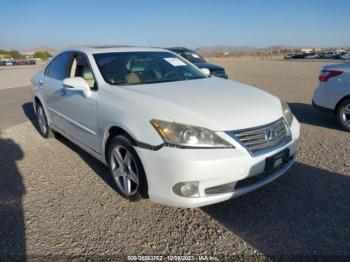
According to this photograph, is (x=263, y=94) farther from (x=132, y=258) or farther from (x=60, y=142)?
(x=60, y=142)

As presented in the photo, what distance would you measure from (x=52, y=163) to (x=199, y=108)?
2603mm

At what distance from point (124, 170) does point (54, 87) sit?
2.17 meters

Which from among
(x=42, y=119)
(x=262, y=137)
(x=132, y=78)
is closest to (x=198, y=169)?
(x=262, y=137)

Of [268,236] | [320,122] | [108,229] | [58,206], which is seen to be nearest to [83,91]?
[58,206]

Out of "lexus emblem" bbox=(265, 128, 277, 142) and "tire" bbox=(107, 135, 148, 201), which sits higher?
"lexus emblem" bbox=(265, 128, 277, 142)

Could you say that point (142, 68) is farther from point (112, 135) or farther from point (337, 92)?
point (337, 92)

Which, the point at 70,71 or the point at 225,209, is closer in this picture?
the point at 225,209

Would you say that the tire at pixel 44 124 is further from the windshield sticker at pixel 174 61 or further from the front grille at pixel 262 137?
the front grille at pixel 262 137

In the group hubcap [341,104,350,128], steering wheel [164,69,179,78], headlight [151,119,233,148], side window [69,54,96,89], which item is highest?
side window [69,54,96,89]

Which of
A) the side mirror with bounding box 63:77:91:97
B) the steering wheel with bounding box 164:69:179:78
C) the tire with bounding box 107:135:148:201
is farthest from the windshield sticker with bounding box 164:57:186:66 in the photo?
the tire with bounding box 107:135:148:201

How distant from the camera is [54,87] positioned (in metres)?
4.48

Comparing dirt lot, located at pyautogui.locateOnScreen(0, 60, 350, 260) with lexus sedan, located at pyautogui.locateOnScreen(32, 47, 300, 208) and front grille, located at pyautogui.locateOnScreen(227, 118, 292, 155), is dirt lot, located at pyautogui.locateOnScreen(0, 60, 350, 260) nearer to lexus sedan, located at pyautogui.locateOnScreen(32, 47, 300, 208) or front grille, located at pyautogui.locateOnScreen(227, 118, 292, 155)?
lexus sedan, located at pyautogui.locateOnScreen(32, 47, 300, 208)

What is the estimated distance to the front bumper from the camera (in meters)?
2.44

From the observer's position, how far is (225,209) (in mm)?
2959
